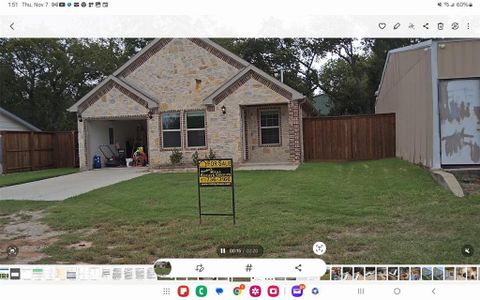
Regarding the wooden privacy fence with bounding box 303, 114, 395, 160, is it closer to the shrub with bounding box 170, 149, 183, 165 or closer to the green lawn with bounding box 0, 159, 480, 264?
the green lawn with bounding box 0, 159, 480, 264

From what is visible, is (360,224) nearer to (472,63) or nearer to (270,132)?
(270,132)

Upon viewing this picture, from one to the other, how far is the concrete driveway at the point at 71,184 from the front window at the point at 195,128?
0.36m

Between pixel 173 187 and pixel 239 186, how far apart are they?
38 centimetres

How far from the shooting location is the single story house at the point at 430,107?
2.23 meters

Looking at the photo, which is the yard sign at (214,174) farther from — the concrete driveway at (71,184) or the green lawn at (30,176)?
Answer: the green lawn at (30,176)

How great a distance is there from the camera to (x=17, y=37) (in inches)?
63.8

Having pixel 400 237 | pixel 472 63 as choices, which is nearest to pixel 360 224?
pixel 400 237

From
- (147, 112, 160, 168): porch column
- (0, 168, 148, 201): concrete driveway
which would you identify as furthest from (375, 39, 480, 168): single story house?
(0, 168, 148, 201): concrete driveway

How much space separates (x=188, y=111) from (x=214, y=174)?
59cm

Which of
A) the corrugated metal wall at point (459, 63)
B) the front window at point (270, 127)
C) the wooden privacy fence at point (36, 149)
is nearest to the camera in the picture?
the wooden privacy fence at point (36, 149)

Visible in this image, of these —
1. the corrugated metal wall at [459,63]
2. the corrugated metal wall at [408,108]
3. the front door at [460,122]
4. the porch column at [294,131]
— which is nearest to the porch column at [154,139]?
the porch column at [294,131]

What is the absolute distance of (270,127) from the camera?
224cm

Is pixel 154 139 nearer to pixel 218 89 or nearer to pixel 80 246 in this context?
pixel 218 89

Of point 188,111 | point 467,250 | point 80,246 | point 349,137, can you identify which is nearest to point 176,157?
point 188,111
